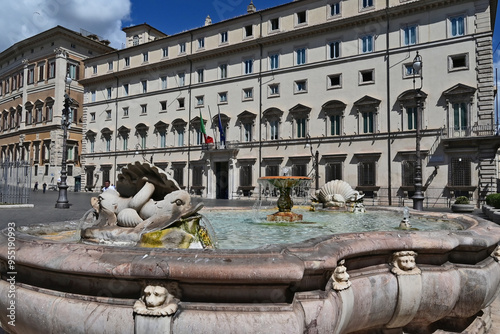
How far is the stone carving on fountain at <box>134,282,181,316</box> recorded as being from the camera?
6.95ft

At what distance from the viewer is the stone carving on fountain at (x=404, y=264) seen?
116 inches

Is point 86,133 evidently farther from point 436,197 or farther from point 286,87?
point 436,197

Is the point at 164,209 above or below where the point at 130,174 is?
below

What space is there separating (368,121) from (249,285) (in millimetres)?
25882

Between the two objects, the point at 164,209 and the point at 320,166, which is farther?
the point at 320,166

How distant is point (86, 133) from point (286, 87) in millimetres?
26743

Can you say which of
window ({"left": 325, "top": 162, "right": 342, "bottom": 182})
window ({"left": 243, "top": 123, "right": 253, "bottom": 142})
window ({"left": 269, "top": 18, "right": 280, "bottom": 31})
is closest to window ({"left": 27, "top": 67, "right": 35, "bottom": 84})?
window ({"left": 243, "top": 123, "right": 253, "bottom": 142})

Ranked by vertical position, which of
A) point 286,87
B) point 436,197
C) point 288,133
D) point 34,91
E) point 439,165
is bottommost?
point 436,197

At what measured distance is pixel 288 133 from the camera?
29.4 m

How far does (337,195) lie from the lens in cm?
1055

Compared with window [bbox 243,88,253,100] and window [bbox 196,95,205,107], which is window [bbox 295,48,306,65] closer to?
window [bbox 243,88,253,100]

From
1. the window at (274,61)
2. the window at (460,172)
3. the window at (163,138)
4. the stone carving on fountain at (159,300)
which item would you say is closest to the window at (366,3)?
the window at (274,61)

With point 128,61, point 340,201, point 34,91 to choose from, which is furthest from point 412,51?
point 34,91

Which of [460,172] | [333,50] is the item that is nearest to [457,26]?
[333,50]
